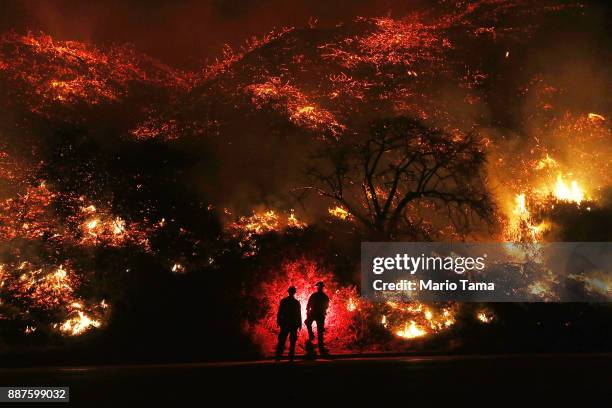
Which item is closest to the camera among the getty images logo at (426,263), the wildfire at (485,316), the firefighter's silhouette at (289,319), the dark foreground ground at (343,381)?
the dark foreground ground at (343,381)

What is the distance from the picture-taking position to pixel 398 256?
21469 mm

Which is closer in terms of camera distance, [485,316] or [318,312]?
[318,312]

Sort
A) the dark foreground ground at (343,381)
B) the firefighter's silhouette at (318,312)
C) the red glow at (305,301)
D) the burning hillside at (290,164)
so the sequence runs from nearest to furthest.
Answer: the dark foreground ground at (343,381) → the firefighter's silhouette at (318,312) → the red glow at (305,301) → the burning hillside at (290,164)

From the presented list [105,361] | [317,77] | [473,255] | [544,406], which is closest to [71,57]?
[317,77]

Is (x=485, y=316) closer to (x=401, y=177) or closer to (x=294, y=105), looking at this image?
(x=401, y=177)

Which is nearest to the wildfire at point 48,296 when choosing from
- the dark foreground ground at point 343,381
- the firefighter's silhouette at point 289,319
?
the dark foreground ground at point 343,381

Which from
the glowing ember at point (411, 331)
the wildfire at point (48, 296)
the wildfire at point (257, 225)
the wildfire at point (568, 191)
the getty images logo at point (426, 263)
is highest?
the wildfire at point (568, 191)

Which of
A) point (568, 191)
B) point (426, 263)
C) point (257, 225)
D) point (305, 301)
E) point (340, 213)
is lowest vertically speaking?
point (305, 301)

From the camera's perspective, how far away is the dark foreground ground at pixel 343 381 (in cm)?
1069

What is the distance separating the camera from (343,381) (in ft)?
41.5

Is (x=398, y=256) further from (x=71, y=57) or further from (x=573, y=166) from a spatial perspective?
(x=71, y=57)


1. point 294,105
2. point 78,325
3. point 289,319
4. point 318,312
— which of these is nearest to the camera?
point 289,319

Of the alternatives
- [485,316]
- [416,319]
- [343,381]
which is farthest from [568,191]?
[343,381]

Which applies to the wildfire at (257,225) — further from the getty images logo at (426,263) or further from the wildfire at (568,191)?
the wildfire at (568,191)
